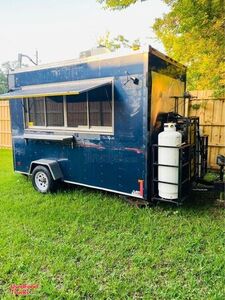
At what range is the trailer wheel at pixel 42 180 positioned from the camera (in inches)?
199

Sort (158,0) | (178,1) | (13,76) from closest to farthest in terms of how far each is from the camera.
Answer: (178,1) → (158,0) → (13,76)

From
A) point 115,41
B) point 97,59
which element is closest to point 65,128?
point 97,59

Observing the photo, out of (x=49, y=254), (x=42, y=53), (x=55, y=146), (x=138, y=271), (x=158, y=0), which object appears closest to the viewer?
(x=138, y=271)

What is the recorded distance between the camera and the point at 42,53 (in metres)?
27.4

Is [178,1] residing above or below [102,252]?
above

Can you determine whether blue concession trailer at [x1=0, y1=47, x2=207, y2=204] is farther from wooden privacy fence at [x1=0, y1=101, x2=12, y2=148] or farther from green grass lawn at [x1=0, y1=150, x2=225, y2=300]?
wooden privacy fence at [x1=0, y1=101, x2=12, y2=148]

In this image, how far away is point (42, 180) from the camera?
17.2 feet

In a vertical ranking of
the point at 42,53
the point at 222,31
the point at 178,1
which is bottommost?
the point at 222,31

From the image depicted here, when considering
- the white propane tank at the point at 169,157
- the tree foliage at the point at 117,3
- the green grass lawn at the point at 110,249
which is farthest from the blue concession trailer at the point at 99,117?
the tree foliage at the point at 117,3

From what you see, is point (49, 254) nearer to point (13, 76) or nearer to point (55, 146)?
point (55, 146)

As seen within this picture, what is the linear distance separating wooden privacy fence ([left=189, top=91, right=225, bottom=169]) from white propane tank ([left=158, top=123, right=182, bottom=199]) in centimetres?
303

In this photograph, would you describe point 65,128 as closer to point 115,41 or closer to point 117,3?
point 117,3

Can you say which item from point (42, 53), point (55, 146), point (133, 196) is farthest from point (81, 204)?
point (42, 53)

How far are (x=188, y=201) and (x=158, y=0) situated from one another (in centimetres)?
354
